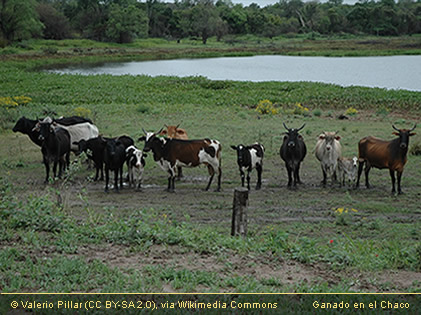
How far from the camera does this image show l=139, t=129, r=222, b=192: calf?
13.5m

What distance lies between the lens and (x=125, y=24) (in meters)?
→ 94.9

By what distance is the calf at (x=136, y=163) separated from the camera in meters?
13.1

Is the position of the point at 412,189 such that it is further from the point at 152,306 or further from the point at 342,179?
the point at 152,306

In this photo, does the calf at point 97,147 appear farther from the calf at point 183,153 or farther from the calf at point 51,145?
the calf at point 183,153

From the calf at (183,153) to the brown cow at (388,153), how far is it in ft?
12.3

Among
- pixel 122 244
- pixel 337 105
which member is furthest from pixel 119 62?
pixel 122 244

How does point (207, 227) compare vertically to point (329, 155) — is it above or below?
below

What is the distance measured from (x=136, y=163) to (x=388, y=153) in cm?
629

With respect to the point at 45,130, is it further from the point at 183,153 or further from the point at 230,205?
the point at 230,205

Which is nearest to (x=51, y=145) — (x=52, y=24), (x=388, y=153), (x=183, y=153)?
(x=183, y=153)

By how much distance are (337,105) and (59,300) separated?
2547 cm

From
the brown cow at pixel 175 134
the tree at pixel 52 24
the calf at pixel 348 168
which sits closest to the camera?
the calf at pixel 348 168

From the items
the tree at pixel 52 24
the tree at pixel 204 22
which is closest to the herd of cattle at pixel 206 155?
the tree at pixel 52 24

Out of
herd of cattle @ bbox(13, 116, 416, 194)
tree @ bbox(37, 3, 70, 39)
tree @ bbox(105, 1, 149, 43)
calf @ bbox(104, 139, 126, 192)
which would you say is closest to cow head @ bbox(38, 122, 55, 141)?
herd of cattle @ bbox(13, 116, 416, 194)
